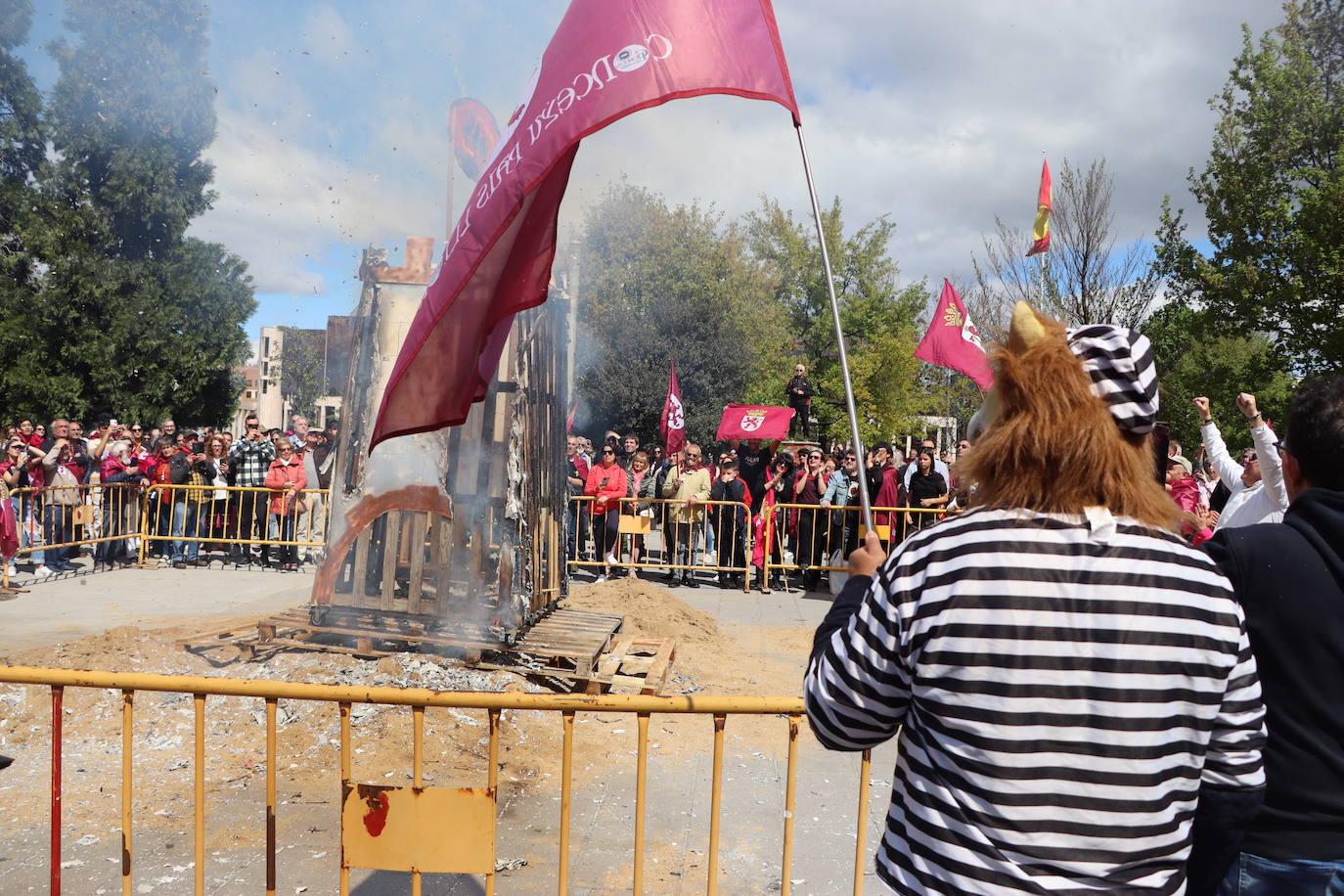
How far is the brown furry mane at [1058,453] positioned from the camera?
5.01ft

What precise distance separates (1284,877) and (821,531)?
10937 mm

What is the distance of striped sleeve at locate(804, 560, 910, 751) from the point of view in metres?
1.58

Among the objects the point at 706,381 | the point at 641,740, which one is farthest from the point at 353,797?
the point at 706,381

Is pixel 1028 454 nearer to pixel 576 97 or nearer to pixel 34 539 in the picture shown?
pixel 576 97

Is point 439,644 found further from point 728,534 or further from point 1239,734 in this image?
point 728,534

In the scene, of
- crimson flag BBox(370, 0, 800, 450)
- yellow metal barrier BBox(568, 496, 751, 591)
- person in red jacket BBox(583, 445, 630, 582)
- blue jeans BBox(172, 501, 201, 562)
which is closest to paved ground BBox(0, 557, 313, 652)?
blue jeans BBox(172, 501, 201, 562)

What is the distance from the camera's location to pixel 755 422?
16156 millimetres

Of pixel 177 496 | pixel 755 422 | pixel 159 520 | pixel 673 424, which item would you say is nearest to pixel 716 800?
pixel 177 496

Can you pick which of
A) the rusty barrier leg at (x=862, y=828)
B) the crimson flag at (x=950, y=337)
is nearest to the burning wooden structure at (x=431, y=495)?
the rusty barrier leg at (x=862, y=828)

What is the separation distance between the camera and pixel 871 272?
116 feet

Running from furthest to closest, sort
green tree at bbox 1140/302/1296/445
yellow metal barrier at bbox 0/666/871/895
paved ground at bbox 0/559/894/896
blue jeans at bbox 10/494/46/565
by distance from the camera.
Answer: green tree at bbox 1140/302/1296/445 → blue jeans at bbox 10/494/46/565 → paved ground at bbox 0/559/894/896 → yellow metal barrier at bbox 0/666/871/895

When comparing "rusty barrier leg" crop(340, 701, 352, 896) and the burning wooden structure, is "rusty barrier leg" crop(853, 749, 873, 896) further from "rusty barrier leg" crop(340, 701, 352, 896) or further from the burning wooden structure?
the burning wooden structure

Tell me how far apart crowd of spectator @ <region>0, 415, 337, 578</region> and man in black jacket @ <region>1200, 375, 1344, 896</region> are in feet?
41.0

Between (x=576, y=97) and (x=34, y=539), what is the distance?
11616mm
